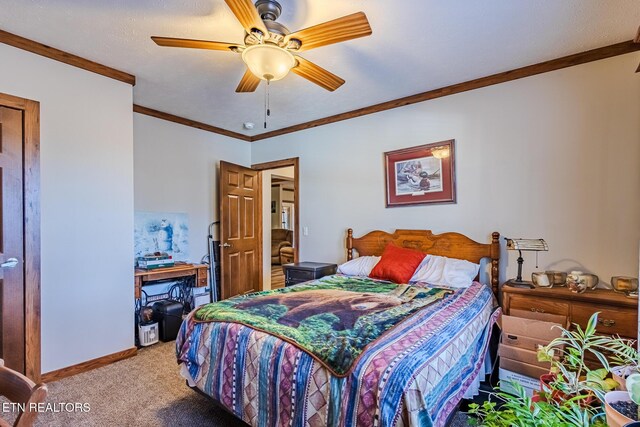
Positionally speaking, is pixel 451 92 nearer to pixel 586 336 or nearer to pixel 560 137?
pixel 560 137

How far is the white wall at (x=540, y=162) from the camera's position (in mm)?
2479

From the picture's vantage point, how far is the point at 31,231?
2.47 meters

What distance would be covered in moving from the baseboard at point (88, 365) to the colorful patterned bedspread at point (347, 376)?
1289 millimetres

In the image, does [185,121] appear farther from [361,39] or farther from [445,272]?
[445,272]

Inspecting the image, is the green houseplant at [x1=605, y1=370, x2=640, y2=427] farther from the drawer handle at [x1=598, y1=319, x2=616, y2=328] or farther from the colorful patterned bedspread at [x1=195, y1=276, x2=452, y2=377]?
the drawer handle at [x1=598, y1=319, x2=616, y2=328]

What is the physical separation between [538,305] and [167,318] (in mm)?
3500

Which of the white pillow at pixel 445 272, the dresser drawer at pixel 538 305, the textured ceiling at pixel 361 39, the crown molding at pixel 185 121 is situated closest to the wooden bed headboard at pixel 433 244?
the white pillow at pixel 445 272

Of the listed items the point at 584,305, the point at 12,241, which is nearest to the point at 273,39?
the point at 12,241

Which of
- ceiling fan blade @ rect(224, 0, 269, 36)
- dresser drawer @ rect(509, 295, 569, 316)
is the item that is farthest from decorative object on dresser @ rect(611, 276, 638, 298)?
ceiling fan blade @ rect(224, 0, 269, 36)

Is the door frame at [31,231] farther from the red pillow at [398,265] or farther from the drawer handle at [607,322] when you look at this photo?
the drawer handle at [607,322]

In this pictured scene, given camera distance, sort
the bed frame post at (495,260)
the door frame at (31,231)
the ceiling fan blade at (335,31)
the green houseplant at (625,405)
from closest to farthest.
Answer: the green houseplant at (625,405) < the ceiling fan blade at (335,31) < the door frame at (31,231) < the bed frame post at (495,260)

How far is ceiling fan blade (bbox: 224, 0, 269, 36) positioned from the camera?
1599mm

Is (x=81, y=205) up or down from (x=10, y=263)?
up

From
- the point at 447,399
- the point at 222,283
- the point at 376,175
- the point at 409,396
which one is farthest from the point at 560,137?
the point at 222,283
